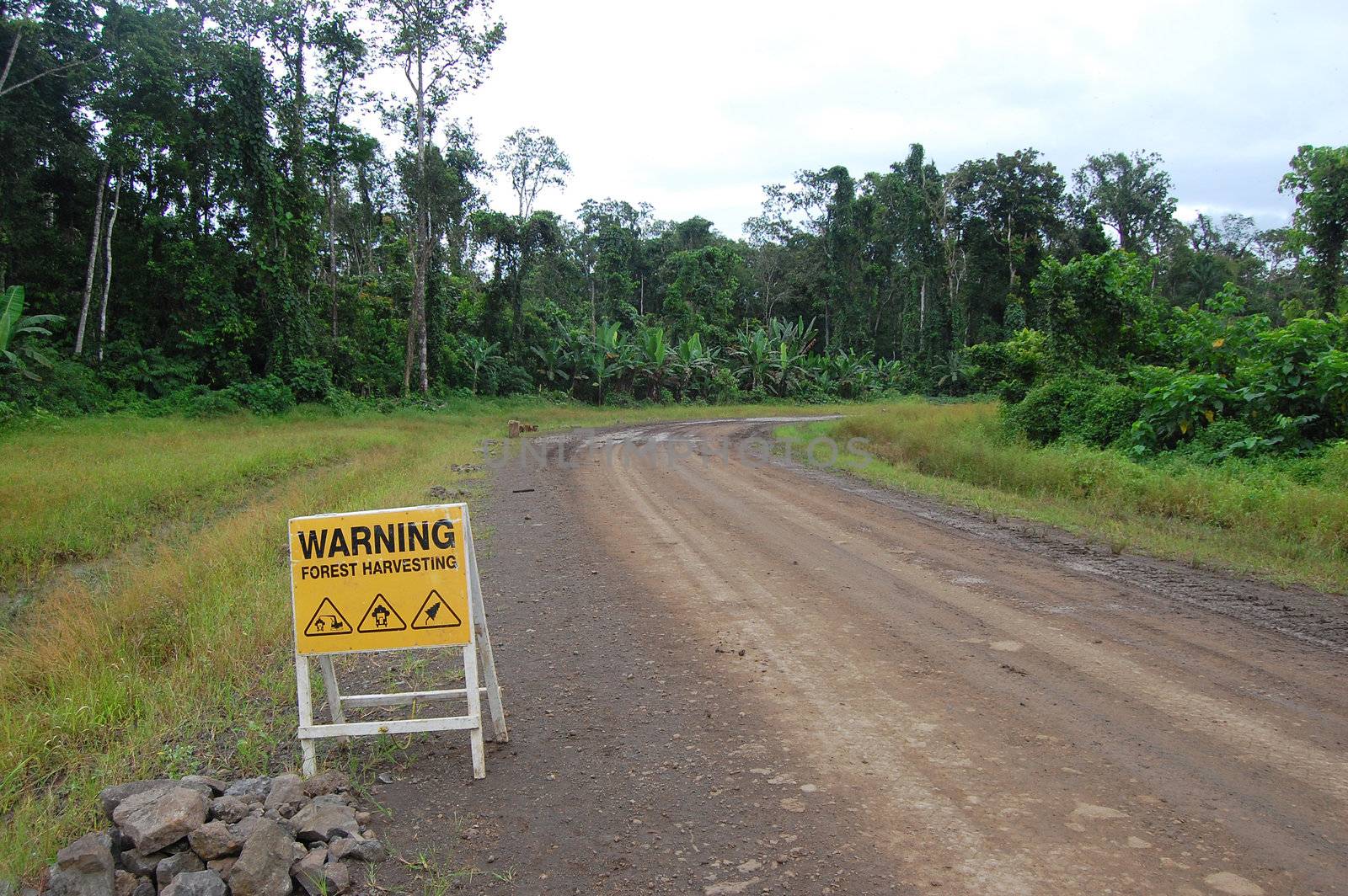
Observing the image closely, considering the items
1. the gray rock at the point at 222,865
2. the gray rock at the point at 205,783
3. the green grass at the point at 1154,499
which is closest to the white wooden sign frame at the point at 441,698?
the gray rock at the point at 205,783

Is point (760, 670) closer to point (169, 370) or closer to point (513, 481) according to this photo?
point (513, 481)

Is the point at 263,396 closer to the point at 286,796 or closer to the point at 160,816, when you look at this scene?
the point at 286,796

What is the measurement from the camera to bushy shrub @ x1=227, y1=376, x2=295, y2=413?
26.8m

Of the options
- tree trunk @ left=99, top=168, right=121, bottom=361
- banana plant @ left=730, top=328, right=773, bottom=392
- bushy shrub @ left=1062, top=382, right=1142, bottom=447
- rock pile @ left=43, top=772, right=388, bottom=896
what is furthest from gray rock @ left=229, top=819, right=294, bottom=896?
banana plant @ left=730, top=328, right=773, bottom=392

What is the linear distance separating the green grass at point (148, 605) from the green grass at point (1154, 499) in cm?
786

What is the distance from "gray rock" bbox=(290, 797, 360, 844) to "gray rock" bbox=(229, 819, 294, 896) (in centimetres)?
10

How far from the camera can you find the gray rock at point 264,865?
10.1 feet

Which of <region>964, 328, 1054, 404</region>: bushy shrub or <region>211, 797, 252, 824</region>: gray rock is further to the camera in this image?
<region>964, 328, 1054, 404</region>: bushy shrub

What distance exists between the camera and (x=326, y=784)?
380cm

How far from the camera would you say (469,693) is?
13.4 ft

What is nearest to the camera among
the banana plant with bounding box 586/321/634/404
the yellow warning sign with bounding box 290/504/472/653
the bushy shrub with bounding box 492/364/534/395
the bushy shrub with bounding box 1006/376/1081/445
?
the yellow warning sign with bounding box 290/504/472/653

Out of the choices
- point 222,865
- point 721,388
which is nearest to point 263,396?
point 721,388

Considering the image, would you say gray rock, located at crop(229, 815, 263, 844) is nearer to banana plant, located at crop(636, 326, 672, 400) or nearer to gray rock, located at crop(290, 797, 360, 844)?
gray rock, located at crop(290, 797, 360, 844)

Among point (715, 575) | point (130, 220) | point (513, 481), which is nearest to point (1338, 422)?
point (715, 575)
